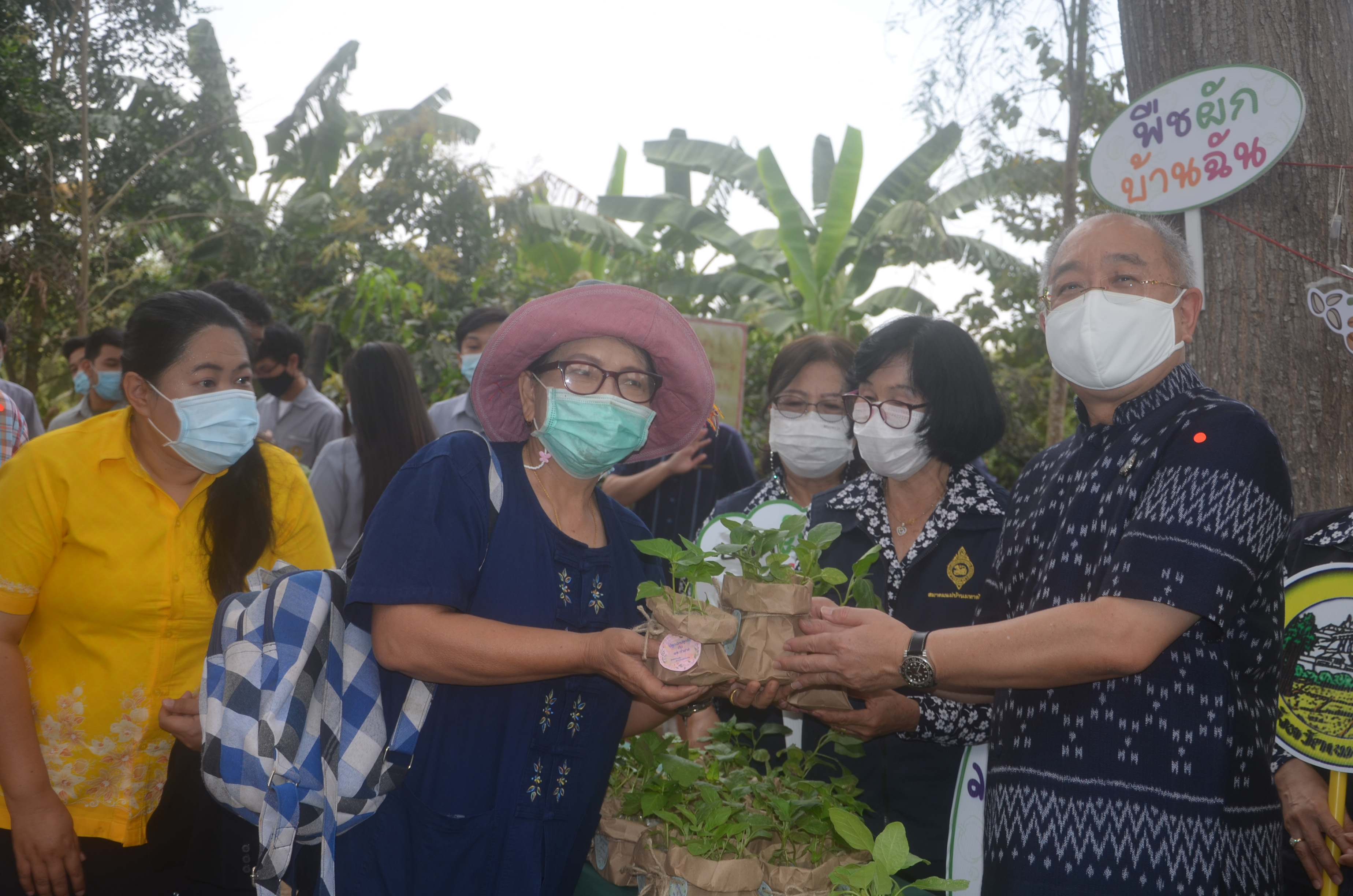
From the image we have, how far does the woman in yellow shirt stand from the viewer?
2.24 m

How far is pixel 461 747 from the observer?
1899 mm

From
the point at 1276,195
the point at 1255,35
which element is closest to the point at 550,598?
the point at 1276,195

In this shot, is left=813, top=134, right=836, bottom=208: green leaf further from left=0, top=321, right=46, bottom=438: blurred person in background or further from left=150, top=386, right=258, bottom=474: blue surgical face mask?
left=150, top=386, right=258, bottom=474: blue surgical face mask

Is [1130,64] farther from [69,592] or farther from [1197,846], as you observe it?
[69,592]

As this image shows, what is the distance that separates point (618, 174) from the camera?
1714cm

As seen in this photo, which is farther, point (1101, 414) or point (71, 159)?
point (71, 159)

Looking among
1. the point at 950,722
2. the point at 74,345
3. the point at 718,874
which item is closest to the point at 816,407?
the point at 950,722

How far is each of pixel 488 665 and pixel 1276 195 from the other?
2632 mm

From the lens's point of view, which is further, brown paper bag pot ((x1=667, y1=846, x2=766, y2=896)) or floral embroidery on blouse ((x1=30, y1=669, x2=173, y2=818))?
floral embroidery on blouse ((x1=30, y1=669, x2=173, y2=818))

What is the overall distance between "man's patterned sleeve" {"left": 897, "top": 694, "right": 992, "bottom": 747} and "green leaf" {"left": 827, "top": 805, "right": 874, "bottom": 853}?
61 cm

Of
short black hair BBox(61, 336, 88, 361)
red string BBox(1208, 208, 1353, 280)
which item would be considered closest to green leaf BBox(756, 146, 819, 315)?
short black hair BBox(61, 336, 88, 361)

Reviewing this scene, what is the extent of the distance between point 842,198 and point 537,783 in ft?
37.9

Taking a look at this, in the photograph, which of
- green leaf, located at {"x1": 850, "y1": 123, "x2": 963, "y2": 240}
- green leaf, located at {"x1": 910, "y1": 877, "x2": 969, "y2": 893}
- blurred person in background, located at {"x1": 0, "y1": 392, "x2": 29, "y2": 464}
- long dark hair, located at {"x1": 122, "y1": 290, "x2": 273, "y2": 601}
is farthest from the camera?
green leaf, located at {"x1": 850, "y1": 123, "x2": 963, "y2": 240}

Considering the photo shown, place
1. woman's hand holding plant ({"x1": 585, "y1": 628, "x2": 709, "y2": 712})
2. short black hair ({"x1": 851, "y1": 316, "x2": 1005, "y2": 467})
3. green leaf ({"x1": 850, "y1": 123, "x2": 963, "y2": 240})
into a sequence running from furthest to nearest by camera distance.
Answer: green leaf ({"x1": 850, "y1": 123, "x2": 963, "y2": 240}) → short black hair ({"x1": 851, "y1": 316, "x2": 1005, "y2": 467}) → woman's hand holding plant ({"x1": 585, "y1": 628, "x2": 709, "y2": 712})
